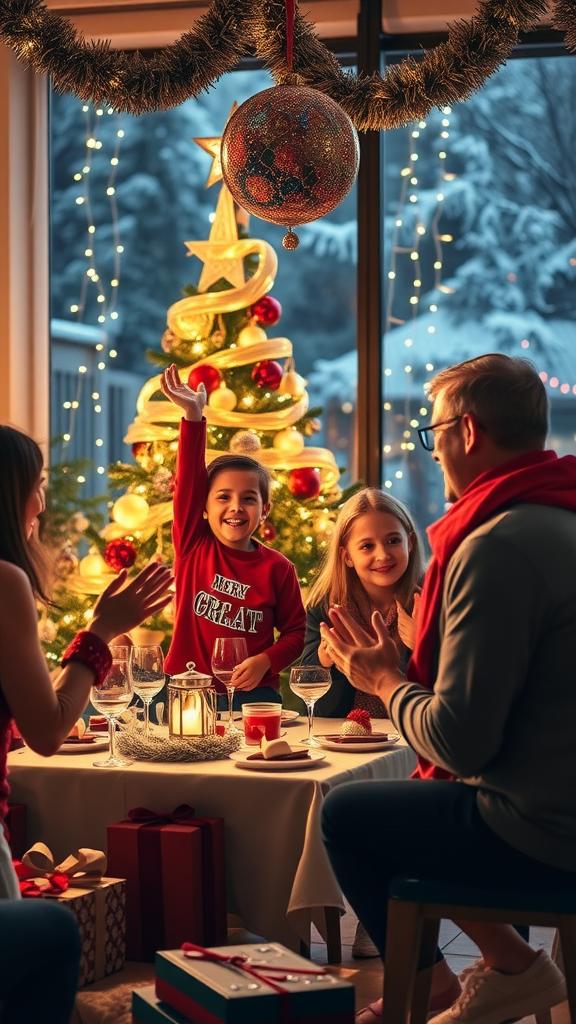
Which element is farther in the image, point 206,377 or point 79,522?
point 79,522

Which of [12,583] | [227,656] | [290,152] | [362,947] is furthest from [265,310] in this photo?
[12,583]

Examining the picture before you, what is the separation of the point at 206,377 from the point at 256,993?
315cm

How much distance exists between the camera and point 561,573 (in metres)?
1.99

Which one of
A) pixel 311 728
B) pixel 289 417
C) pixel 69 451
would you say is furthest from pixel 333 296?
pixel 311 728

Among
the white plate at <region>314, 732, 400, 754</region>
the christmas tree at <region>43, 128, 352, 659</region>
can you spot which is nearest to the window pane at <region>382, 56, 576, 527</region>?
the christmas tree at <region>43, 128, 352, 659</region>

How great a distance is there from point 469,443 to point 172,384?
73.2 inches

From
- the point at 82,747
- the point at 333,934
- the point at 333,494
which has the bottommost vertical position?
the point at 333,934

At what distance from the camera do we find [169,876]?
2607 mm

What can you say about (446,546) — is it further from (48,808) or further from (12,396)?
(12,396)

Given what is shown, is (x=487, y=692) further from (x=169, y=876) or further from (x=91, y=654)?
(x=169, y=876)

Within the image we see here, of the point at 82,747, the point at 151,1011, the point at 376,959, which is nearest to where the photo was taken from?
the point at 151,1011

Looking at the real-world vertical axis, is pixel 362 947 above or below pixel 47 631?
below

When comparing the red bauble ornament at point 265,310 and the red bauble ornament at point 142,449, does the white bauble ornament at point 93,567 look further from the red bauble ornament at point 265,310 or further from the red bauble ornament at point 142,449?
the red bauble ornament at point 265,310

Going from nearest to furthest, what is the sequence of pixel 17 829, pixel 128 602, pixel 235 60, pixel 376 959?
1. pixel 128 602
2. pixel 17 829
3. pixel 376 959
4. pixel 235 60
